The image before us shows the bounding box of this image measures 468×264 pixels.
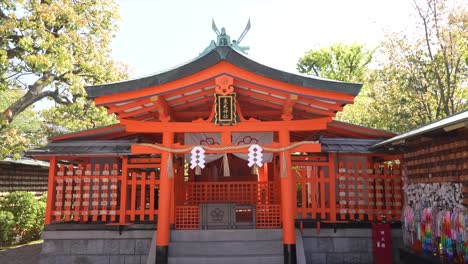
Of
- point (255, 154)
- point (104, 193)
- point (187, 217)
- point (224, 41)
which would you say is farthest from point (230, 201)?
point (224, 41)

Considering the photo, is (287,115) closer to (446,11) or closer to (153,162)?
(153,162)

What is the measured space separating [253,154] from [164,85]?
2574 mm

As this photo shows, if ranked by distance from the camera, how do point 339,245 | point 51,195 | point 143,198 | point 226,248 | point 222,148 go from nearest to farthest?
point 222,148 → point 226,248 → point 339,245 → point 143,198 → point 51,195

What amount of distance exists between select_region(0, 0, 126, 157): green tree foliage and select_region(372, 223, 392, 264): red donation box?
11625 millimetres

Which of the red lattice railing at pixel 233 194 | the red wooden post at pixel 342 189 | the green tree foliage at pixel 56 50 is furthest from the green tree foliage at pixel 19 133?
the red wooden post at pixel 342 189

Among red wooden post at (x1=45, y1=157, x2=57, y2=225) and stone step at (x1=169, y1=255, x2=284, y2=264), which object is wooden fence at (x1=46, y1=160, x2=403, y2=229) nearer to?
red wooden post at (x1=45, y1=157, x2=57, y2=225)

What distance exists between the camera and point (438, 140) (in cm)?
763

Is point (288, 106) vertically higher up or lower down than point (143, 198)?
higher up

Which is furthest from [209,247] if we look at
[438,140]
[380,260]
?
[438,140]

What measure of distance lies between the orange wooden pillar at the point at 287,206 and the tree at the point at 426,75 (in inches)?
460

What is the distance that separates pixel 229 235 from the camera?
895 cm

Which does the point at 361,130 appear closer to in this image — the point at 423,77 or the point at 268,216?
the point at 268,216

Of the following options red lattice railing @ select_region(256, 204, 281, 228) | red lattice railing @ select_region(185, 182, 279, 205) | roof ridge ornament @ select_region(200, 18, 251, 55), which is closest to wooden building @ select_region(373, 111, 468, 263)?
red lattice railing @ select_region(256, 204, 281, 228)

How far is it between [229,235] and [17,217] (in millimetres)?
9614
